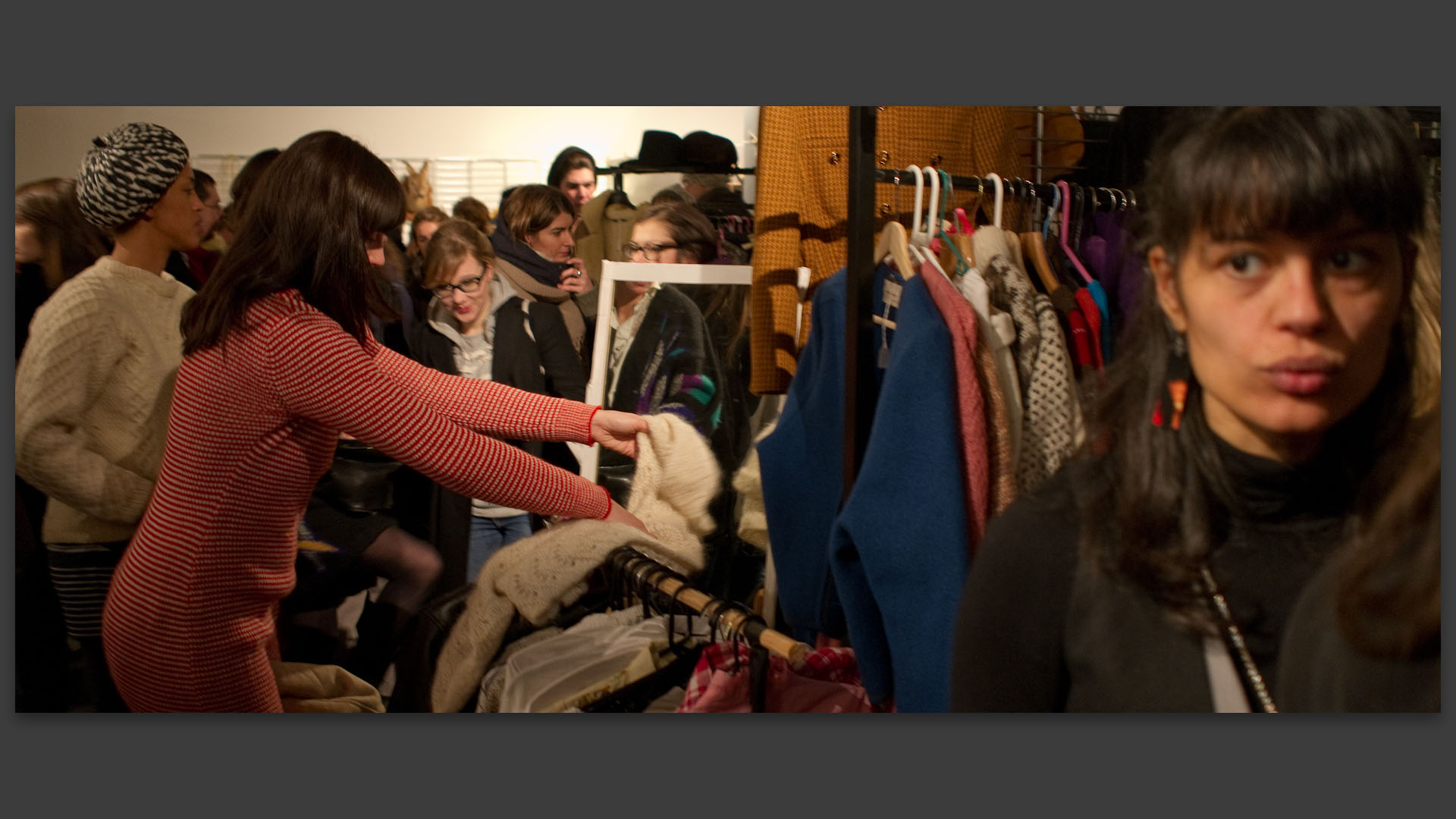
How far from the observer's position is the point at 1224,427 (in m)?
1.54

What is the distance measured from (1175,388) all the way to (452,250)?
1.18 metres

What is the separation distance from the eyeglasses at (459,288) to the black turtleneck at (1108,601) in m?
0.99

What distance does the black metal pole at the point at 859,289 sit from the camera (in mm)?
1712

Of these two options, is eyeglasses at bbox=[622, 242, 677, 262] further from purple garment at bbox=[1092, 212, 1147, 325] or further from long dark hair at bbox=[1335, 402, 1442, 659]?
long dark hair at bbox=[1335, 402, 1442, 659]

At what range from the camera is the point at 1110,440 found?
1.55 meters

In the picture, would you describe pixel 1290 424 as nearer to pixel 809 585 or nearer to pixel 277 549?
pixel 809 585

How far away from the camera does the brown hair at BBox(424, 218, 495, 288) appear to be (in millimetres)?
1903

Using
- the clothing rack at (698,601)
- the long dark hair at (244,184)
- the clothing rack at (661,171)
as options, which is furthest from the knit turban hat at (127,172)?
the clothing rack at (698,601)

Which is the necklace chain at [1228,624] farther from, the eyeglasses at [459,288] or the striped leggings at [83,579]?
the striped leggings at [83,579]

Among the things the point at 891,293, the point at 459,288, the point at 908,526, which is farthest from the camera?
the point at 459,288

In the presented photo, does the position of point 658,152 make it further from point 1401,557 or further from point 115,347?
point 1401,557

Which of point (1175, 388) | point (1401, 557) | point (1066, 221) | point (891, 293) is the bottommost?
point (1401, 557)

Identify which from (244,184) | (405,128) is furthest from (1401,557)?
(244,184)

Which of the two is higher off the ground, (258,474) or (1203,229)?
(1203,229)
